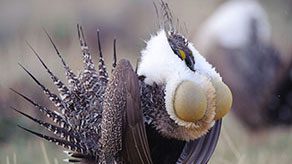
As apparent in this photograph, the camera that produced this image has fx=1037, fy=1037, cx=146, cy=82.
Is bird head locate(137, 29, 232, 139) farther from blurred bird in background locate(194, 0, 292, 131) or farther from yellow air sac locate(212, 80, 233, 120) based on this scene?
blurred bird in background locate(194, 0, 292, 131)

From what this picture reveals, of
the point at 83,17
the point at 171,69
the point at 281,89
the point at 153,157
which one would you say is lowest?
the point at 153,157

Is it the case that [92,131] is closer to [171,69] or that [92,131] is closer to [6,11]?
[171,69]

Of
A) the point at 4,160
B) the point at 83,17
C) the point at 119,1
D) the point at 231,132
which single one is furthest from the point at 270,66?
the point at 119,1

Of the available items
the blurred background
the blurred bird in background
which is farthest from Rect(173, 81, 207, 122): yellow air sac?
the blurred bird in background

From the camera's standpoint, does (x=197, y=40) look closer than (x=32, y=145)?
No

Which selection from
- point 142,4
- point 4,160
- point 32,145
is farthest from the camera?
point 142,4

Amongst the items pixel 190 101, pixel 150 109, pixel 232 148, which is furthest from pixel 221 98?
pixel 232 148
